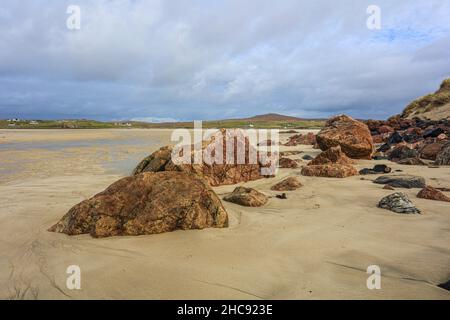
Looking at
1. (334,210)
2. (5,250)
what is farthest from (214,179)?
(5,250)

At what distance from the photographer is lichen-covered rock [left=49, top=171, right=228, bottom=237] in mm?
4449

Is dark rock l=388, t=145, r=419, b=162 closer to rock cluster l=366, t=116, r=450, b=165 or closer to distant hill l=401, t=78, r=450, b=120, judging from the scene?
rock cluster l=366, t=116, r=450, b=165

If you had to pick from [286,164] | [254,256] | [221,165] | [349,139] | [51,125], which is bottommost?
[254,256]

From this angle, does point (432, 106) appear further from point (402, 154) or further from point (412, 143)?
point (402, 154)

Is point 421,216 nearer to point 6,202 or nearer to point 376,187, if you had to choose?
point 376,187

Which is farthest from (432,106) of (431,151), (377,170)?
(377,170)

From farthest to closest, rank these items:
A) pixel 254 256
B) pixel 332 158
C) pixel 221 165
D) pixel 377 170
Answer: pixel 332 158, pixel 377 170, pixel 221 165, pixel 254 256

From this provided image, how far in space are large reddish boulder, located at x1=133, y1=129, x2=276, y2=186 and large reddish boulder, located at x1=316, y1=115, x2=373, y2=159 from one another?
13.0 ft

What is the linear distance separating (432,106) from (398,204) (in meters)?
29.8

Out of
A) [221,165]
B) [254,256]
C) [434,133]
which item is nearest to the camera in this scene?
[254,256]

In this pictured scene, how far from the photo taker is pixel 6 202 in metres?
6.44

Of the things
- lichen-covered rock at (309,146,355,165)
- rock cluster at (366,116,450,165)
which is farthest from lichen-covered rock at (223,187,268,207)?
rock cluster at (366,116,450,165)

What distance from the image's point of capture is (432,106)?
30.3 meters
